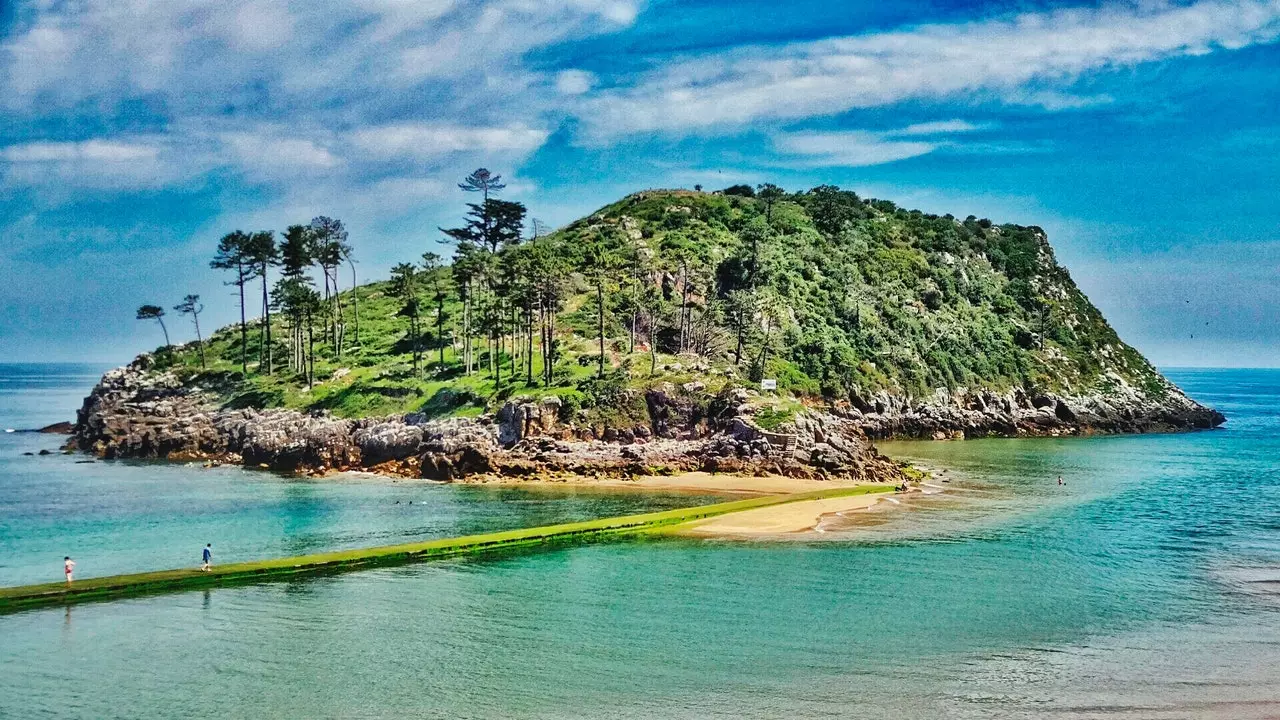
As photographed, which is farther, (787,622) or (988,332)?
(988,332)

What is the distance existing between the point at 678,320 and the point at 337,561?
249ft

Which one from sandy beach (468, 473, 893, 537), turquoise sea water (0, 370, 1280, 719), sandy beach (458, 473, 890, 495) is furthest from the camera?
sandy beach (458, 473, 890, 495)

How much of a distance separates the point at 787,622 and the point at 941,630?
18.9ft

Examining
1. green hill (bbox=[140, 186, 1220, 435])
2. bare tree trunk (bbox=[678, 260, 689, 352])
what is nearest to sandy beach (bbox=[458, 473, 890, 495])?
green hill (bbox=[140, 186, 1220, 435])

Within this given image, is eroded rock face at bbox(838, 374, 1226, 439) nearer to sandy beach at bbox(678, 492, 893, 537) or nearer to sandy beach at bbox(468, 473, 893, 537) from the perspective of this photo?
sandy beach at bbox(468, 473, 893, 537)

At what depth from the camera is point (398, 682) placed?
102 ft

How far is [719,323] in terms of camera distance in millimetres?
119625

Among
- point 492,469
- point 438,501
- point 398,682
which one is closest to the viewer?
point 398,682

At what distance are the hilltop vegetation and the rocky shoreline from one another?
250 centimetres

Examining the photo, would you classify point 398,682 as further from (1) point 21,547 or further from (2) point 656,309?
(2) point 656,309

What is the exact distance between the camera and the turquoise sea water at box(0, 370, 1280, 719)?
2955 centimetres

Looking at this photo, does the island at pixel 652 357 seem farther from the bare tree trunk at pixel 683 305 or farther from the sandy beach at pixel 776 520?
the sandy beach at pixel 776 520

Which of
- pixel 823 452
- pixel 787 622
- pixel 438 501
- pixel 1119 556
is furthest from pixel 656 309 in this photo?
pixel 787 622

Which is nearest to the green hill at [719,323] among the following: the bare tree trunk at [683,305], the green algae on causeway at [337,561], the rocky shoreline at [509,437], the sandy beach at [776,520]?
the bare tree trunk at [683,305]
